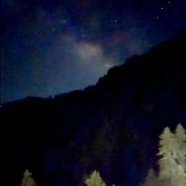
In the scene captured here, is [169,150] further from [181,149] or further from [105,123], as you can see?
[105,123]

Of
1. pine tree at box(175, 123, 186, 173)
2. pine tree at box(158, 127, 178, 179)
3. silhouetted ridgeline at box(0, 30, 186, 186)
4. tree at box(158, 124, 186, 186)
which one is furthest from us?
silhouetted ridgeline at box(0, 30, 186, 186)

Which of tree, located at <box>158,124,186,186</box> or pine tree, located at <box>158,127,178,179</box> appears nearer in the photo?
tree, located at <box>158,124,186,186</box>

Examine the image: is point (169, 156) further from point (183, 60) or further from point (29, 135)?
point (29, 135)

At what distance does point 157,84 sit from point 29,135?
108 ft

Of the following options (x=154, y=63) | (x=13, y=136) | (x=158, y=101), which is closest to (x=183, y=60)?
(x=154, y=63)

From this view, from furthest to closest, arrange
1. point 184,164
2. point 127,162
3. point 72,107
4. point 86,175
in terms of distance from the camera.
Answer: point 72,107 < point 86,175 < point 127,162 < point 184,164

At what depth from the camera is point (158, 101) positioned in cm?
6281

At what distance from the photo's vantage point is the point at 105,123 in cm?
6981

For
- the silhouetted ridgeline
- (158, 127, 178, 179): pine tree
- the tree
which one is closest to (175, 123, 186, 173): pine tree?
the tree

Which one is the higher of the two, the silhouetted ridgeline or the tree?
the silhouetted ridgeline

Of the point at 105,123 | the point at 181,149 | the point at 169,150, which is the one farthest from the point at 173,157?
the point at 105,123

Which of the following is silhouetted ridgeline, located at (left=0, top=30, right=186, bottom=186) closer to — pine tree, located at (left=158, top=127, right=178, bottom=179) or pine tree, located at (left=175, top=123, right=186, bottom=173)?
pine tree, located at (left=175, top=123, right=186, bottom=173)

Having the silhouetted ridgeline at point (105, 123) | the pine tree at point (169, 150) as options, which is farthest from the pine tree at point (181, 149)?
the silhouetted ridgeline at point (105, 123)

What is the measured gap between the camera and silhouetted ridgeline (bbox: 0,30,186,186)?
6072 cm
